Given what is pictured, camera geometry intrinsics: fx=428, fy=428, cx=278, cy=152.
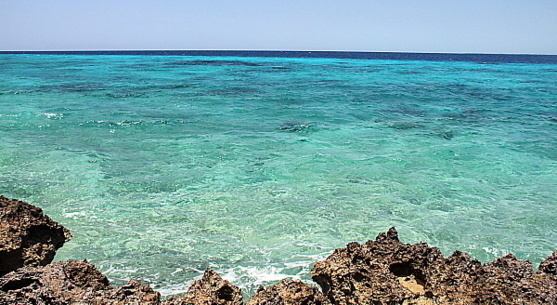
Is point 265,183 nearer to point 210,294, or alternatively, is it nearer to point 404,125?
point 210,294

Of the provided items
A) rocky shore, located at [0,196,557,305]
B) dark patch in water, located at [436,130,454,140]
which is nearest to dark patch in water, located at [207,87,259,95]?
dark patch in water, located at [436,130,454,140]

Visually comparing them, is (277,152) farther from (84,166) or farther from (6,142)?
(6,142)

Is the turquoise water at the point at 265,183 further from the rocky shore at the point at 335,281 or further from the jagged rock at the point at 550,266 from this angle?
the jagged rock at the point at 550,266

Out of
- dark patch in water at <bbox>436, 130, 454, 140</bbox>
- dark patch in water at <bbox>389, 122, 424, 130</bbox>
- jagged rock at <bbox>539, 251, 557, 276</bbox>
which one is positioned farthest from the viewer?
dark patch in water at <bbox>389, 122, 424, 130</bbox>

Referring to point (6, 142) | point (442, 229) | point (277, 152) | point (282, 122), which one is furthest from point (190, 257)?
point (282, 122)

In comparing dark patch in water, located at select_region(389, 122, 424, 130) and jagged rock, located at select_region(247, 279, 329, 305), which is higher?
jagged rock, located at select_region(247, 279, 329, 305)

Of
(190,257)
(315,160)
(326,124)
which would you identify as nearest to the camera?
(190,257)

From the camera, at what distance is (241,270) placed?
630 cm

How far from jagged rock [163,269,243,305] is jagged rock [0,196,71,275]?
1880 mm

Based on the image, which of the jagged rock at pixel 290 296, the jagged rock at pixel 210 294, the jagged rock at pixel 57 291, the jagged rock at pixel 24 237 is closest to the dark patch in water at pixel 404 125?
the jagged rock at pixel 290 296

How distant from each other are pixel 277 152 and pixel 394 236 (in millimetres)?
8053

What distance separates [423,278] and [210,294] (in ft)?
7.81

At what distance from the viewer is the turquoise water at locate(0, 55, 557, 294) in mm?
7012

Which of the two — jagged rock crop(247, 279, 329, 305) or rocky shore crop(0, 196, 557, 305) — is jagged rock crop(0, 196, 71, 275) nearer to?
rocky shore crop(0, 196, 557, 305)
